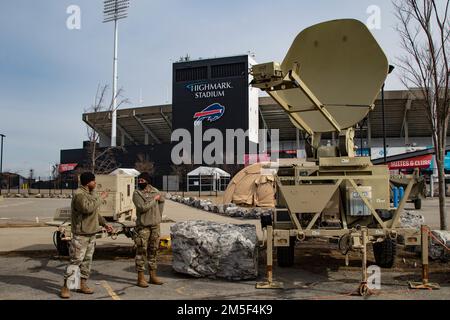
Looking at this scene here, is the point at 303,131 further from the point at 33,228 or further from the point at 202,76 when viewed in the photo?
the point at 202,76

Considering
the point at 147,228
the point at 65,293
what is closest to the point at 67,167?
the point at 147,228

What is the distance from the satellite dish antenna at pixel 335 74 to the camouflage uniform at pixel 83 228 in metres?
3.69

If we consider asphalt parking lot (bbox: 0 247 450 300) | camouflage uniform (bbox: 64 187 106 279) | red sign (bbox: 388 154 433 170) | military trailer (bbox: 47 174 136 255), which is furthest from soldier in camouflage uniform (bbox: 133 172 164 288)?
red sign (bbox: 388 154 433 170)

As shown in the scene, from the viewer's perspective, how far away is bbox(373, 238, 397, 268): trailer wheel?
823cm

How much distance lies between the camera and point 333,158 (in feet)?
26.0

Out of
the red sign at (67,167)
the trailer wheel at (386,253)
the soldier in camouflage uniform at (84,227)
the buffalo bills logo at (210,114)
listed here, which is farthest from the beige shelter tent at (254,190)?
the red sign at (67,167)

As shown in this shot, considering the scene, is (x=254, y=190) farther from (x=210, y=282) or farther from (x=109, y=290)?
(x=109, y=290)

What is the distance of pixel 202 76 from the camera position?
58594 millimetres

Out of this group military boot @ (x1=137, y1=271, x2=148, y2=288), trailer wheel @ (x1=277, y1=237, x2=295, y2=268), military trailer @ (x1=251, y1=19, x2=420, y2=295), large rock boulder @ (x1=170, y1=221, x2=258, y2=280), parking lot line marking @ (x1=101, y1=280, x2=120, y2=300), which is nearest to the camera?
parking lot line marking @ (x1=101, y1=280, x2=120, y2=300)

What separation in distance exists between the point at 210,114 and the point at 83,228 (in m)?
51.7

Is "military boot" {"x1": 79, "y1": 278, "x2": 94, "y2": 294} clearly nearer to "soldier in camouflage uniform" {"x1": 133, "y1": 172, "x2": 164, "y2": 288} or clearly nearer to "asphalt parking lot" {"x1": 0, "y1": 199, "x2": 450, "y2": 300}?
"asphalt parking lot" {"x1": 0, "y1": 199, "x2": 450, "y2": 300}

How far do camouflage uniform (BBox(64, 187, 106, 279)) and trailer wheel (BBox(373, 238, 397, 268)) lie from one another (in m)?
5.27
